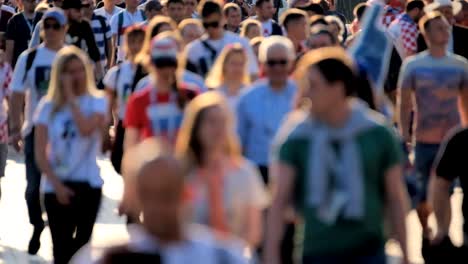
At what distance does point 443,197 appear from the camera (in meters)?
8.01

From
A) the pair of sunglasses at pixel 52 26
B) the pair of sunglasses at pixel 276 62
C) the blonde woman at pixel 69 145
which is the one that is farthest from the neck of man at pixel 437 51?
the blonde woman at pixel 69 145

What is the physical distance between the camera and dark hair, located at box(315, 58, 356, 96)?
687cm

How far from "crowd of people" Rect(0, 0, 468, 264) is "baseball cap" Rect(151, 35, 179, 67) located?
1 cm

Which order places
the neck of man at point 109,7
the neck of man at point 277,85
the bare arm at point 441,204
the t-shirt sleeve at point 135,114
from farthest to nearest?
the neck of man at point 109,7, the neck of man at point 277,85, the t-shirt sleeve at point 135,114, the bare arm at point 441,204

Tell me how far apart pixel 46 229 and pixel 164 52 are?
4917mm

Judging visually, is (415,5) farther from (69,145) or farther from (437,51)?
(69,145)

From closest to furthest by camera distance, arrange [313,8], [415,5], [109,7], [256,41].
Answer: [256,41] < [415,5] < [313,8] < [109,7]

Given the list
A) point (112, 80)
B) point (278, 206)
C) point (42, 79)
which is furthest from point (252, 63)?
point (278, 206)

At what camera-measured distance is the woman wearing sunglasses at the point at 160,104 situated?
30.8ft

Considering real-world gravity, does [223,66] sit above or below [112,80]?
above

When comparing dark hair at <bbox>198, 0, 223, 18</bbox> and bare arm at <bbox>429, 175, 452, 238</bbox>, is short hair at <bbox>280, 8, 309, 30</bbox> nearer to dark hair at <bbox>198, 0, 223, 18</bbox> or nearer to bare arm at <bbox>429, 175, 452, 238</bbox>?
dark hair at <bbox>198, 0, 223, 18</bbox>

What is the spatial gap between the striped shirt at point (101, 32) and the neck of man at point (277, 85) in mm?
8485

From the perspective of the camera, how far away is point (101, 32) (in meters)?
18.9

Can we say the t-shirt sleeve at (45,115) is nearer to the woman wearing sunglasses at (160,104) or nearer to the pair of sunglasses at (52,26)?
the woman wearing sunglasses at (160,104)
